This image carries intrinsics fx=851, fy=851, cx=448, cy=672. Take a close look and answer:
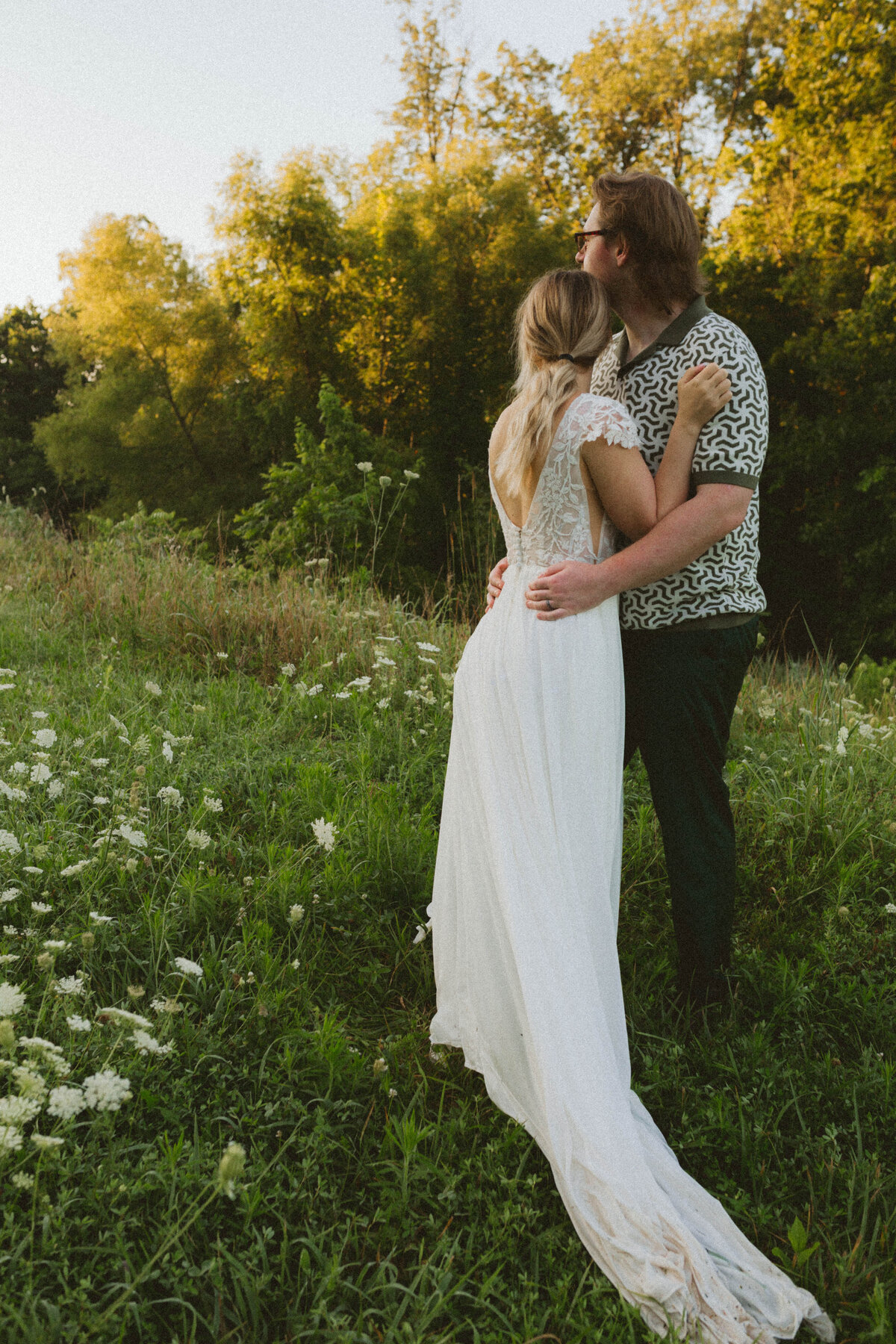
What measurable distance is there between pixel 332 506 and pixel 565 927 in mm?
7968

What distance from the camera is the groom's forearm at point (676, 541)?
2092 mm

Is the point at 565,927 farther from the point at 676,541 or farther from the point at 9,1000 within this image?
the point at 9,1000

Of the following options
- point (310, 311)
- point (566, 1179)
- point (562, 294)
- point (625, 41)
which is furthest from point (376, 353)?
point (566, 1179)

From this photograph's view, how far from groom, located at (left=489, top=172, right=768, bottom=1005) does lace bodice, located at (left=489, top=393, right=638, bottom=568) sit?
82 mm

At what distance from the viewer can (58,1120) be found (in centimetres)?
181

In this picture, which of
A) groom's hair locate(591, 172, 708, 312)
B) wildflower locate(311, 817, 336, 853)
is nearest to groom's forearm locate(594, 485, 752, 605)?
groom's hair locate(591, 172, 708, 312)

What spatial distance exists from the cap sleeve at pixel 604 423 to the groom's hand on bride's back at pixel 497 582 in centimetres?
52

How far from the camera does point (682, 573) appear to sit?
7.36 feet

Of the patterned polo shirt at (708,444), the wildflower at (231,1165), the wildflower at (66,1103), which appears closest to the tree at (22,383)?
the patterned polo shirt at (708,444)

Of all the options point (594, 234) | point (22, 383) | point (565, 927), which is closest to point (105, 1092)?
point (565, 927)

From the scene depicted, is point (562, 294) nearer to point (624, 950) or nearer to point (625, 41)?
point (624, 950)

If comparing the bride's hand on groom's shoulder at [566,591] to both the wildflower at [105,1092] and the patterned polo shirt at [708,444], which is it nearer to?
the patterned polo shirt at [708,444]

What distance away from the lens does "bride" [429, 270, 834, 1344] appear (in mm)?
1854

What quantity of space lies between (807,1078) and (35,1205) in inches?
72.1
